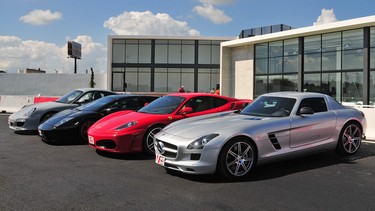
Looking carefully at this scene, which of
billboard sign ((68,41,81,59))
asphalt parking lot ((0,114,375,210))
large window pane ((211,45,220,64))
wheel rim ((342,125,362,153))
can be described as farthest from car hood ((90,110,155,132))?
billboard sign ((68,41,81,59))

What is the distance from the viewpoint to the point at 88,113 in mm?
9383

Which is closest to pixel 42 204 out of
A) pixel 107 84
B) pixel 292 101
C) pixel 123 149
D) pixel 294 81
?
pixel 123 149

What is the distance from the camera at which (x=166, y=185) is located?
17.9ft

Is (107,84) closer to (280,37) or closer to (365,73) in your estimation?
(280,37)

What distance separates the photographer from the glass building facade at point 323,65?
2088 cm

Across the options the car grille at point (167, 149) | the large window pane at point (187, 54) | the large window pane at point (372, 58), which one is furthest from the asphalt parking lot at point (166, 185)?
the large window pane at point (187, 54)

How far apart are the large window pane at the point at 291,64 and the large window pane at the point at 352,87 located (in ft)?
12.3

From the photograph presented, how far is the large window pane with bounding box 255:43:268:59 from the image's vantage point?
2745 cm

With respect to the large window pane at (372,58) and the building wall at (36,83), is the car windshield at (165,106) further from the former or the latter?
the building wall at (36,83)

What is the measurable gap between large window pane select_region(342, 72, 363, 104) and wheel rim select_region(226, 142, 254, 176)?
701 inches

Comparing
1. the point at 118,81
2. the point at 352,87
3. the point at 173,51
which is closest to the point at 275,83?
the point at 352,87

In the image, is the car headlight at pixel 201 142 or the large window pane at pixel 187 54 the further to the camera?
the large window pane at pixel 187 54

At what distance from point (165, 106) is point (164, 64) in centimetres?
3502

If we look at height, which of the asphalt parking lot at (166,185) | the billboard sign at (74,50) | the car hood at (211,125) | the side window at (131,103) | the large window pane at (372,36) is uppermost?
the billboard sign at (74,50)
